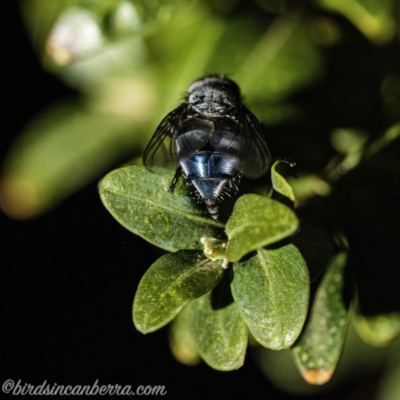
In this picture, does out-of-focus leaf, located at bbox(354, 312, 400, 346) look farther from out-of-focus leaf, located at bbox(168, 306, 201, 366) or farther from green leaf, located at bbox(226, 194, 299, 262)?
green leaf, located at bbox(226, 194, 299, 262)

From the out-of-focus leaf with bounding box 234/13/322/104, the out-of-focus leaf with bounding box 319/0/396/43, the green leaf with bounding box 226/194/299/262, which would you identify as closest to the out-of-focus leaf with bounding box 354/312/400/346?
the green leaf with bounding box 226/194/299/262

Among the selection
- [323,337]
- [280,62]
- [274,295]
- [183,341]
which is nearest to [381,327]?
[323,337]

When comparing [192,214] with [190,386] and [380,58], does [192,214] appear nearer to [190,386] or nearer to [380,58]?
[190,386]

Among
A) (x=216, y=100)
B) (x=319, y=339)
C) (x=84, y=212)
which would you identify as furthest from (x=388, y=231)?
(x=84, y=212)

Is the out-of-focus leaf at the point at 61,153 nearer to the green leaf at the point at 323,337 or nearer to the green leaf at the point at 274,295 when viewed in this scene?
the green leaf at the point at 323,337

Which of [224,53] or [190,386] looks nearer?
[190,386]

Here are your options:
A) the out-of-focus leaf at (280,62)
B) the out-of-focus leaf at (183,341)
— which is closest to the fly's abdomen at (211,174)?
the out-of-focus leaf at (183,341)

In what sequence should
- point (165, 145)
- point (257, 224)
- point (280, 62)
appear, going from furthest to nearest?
point (280, 62)
point (165, 145)
point (257, 224)

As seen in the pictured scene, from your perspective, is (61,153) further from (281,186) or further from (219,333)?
(281,186)
